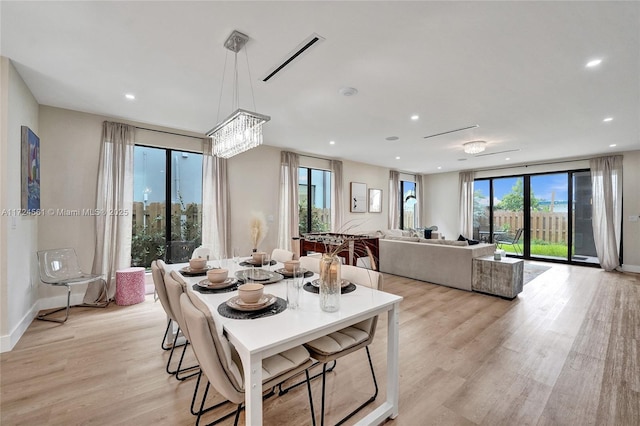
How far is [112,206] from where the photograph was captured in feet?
12.8

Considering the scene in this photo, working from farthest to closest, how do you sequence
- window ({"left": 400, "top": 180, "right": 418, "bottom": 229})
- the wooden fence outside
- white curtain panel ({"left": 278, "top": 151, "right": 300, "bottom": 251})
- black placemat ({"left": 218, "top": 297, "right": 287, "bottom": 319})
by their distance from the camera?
window ({"left": 400, "top": 180, "right": 418, "bottom": 229})
the wooden fence outside
white curtain panel ({"left": 278, "top": 151, "right": 300, "bottom": 251})
black placemat ({"left": 218, "top": 297, "right": 287, "bottom": 319})

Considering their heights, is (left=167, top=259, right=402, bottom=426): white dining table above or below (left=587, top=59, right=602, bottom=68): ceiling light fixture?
below

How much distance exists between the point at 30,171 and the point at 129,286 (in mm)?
1767

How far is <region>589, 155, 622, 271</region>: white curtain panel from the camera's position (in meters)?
5.86

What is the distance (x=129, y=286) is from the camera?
378cm

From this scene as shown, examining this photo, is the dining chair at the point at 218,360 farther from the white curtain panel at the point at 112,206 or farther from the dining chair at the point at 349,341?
the white curtain panel at the point at 112,206

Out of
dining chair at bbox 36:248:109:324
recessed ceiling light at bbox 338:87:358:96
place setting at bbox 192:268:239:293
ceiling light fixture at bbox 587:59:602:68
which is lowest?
dining chair at bbox 36:248:109:324

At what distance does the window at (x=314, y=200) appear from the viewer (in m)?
6.47

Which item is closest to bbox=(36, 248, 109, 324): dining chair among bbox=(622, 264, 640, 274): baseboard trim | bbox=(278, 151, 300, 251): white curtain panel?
bbox=(278, 151, 300, 251): white curtain panel

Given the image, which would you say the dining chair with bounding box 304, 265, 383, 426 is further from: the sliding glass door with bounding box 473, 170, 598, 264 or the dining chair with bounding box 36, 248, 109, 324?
the sliding glass door with bounding box 473, 170, 598, 264

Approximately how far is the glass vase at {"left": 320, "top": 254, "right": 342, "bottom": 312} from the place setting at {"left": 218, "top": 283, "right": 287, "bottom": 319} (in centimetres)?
24

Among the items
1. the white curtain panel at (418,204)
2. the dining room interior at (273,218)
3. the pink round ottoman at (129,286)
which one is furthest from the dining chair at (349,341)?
the white curtain panel at (418,204)

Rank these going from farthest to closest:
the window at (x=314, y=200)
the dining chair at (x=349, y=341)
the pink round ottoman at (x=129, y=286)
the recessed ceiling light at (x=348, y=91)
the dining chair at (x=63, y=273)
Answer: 1. the window at (x=314, y=200)
2. the pink round ottoman at (x=129, y=286)
3. the dining chair at (x=63, y=273)
4. the recessed ceiling light at (x=348, y=91)
5. the dining chair at (x=349, y=341)

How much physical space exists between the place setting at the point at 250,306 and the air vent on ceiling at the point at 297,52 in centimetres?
191
